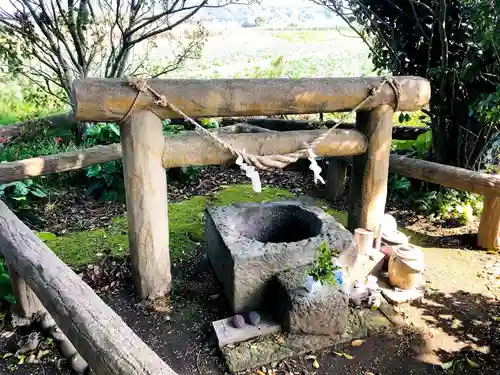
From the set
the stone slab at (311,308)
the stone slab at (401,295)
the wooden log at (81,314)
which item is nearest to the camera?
the wooden log at (81,314)

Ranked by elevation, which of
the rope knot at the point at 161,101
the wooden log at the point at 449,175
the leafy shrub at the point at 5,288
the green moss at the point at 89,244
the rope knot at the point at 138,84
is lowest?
the green moss at the point at 89,244

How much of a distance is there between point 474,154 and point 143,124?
414cm

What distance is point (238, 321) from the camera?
3.13 meters

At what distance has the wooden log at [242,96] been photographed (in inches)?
117

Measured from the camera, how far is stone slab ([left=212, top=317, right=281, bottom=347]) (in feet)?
10.00

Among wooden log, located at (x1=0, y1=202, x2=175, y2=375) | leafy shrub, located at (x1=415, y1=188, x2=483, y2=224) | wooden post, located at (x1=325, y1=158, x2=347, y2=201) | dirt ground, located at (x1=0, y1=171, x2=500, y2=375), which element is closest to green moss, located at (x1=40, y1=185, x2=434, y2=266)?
wooden post, located at (x1=325, y1=158, x2=347, y2=201)

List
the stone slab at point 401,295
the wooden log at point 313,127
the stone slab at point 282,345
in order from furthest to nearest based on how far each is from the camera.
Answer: the wooden log at point 313,127 → the stone slab at point 401,295 → the stone slab at point 282,345

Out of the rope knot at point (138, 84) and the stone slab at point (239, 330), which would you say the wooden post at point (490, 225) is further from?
the rope knot at point (138, 84)

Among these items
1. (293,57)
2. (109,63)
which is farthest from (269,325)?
(293,57)

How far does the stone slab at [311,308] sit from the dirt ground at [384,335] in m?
0.18

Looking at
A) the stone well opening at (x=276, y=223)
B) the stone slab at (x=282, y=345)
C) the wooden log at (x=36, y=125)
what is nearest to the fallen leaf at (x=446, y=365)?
the stone slab at (x=282, y=345)

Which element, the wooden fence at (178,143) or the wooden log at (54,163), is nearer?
the wooden fence at (178,143)

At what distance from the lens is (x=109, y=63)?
6.36 metres

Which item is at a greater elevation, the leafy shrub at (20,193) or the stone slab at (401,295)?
the leafy shrub at (20,193)
